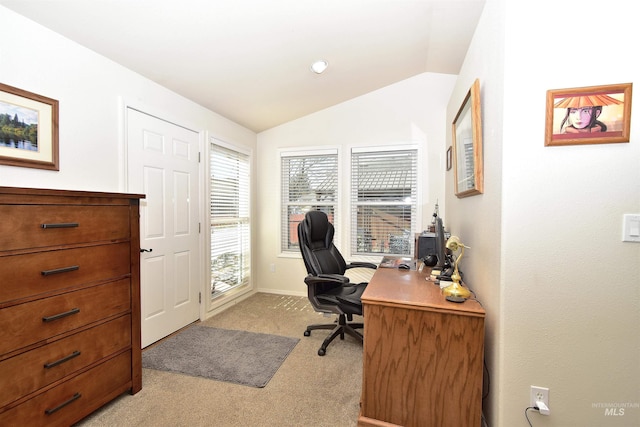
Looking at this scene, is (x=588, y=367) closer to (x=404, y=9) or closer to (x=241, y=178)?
(x=404, y=9)

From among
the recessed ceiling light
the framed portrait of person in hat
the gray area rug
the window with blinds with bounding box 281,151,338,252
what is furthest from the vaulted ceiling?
the gray area rug

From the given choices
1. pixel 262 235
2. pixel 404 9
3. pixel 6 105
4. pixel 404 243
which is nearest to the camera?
pixel 6 105

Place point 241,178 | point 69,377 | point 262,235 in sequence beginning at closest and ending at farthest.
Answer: point 69,377 → point 241,178 → point 262,235

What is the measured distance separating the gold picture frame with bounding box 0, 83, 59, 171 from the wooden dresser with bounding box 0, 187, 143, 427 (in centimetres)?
51

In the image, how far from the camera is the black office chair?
2312 millimetres

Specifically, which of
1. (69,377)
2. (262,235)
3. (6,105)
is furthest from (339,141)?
(69,377)

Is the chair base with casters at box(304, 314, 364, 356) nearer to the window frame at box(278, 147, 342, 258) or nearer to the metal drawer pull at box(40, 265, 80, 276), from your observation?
the window frame at box(278, 147, 342, 258)

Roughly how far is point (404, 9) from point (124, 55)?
209cm

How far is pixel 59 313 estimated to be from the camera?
57.0 inches

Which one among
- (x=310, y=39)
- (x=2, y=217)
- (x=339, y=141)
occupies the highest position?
(x=310, y=39)

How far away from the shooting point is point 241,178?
12.4 feet

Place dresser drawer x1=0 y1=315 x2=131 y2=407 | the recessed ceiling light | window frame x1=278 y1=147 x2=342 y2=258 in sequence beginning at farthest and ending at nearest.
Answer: window frame x1=278 y1=147 x2=342 y2=258 → the recessed ceiling light → dresser drawer x1=0 y1=315 x2=131 y2=407

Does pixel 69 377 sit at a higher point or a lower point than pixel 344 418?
higher

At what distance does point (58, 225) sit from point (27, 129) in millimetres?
734
